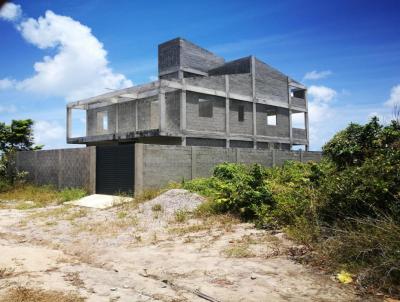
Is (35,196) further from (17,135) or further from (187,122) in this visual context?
(17,135)

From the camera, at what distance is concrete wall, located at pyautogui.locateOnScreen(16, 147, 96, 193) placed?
14984 millimetres

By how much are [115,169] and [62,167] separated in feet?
12.1

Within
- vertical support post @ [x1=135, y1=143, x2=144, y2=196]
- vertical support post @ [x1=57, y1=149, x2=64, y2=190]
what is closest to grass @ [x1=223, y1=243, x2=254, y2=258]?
Answer: vertical support post @ [x1=135, y1=143, x2=144, y2=196]

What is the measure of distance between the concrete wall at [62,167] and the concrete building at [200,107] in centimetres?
Answer: 345

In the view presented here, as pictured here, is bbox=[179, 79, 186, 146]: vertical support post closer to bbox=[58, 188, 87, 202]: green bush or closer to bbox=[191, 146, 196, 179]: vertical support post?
bbox=[191, 146, 196, 179]: vertical support post

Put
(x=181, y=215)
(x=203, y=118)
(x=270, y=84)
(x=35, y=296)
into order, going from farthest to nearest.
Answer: (x=270, y=84) → (x=203, y=118) → (x=181, y=215) → (x=35, y=296)

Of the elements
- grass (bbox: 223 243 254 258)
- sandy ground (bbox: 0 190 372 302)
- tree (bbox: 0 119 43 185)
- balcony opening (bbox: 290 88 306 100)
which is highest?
balcony opening (bbox: 290 88 306 100)

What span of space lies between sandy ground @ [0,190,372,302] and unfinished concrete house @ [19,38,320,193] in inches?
164

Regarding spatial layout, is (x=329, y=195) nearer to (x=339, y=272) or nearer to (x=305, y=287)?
(x=339, y=272)

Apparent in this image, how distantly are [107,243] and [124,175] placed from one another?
255 inches

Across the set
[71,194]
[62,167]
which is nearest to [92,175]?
[71,194]

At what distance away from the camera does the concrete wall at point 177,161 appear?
Result: 43.6 feet

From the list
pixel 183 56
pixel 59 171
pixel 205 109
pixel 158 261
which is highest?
pixel 183 56

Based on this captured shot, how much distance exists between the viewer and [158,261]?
590cm
